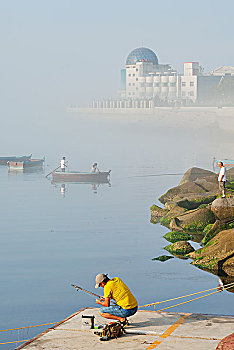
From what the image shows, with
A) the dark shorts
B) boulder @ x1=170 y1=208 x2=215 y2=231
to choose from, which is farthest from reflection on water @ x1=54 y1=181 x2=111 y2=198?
the dark shorts

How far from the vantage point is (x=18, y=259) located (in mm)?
32969

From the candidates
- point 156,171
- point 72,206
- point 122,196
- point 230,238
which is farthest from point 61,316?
point 156,171

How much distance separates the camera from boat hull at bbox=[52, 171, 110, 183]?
72.3m

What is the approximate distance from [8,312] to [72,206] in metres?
32.3

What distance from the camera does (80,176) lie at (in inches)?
2849

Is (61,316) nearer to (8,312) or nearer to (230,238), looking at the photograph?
(8,312)

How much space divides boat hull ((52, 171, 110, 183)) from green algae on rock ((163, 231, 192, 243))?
34.1 meters

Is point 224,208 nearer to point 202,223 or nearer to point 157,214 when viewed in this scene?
point 202,223

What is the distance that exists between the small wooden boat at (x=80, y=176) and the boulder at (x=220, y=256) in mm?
43007

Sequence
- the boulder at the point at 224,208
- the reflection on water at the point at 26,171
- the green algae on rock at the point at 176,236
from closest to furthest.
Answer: the boulder at the point at 224,208
the green algae on rock at the point at 176,236
the reflection on water at the point at 26,171

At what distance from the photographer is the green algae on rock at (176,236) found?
123 feet

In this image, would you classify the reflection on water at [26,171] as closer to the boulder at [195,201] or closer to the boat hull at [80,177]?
the boat hull at [80,177]

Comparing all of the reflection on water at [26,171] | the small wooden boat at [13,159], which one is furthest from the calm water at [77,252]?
the small wooden boat at [13,159]

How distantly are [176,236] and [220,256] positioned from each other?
9467mm
